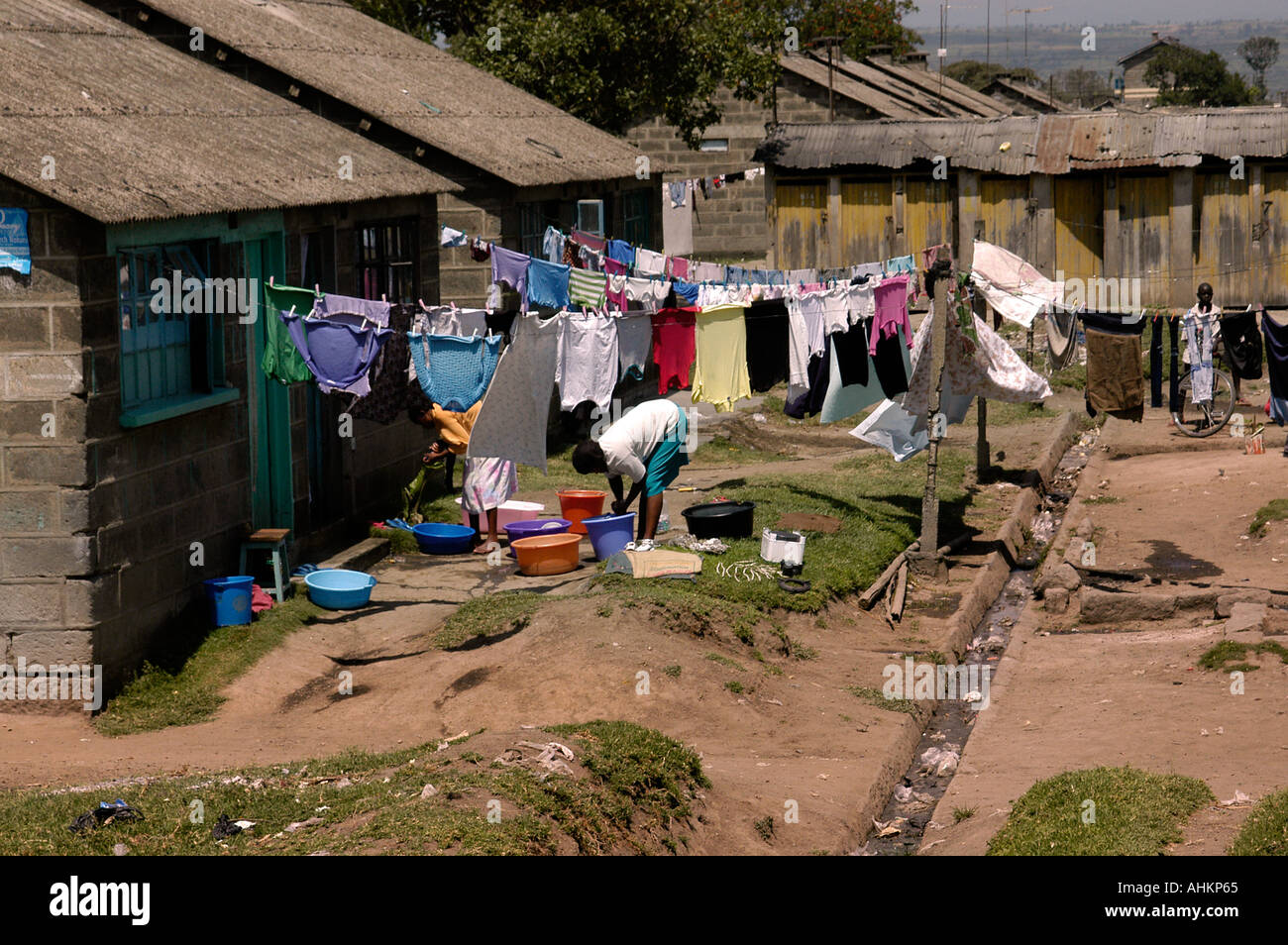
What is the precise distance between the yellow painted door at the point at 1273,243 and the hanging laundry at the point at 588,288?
1700cm

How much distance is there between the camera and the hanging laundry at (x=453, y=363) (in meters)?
13.3

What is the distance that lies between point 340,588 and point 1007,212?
19442mm

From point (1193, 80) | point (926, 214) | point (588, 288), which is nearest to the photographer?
point (588, 288)

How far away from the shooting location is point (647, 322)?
46.9 feet

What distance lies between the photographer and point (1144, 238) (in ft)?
94.6

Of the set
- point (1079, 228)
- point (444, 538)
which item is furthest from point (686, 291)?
point (1079, 228)

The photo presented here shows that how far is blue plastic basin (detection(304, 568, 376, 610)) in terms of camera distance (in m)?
13.7

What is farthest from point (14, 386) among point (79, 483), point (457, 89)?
point (457, 89)

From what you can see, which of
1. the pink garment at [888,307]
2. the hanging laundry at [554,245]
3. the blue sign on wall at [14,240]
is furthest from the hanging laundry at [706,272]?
the blue sign on wall at [14,240]

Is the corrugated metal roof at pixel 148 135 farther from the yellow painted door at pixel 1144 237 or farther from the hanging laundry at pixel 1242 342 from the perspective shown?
the yellow painted door at pixel 1144 237

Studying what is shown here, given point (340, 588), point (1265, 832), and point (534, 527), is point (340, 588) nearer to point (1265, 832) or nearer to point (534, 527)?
point (534, 527)

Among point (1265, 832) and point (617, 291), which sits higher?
point (617, 291)

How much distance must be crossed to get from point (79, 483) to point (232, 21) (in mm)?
9049

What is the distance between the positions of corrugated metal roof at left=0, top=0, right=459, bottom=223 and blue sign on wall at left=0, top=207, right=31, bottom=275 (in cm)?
34
